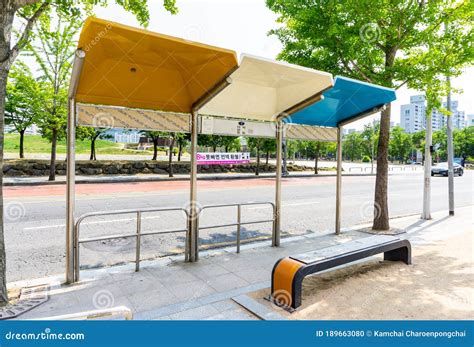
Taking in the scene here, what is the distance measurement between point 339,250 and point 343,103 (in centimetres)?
346

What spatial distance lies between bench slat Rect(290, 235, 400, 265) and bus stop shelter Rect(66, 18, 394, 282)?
200 cm

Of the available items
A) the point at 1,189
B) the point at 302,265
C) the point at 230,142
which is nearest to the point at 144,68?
the point at 1,189

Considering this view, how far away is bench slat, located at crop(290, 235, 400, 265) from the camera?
4445mm

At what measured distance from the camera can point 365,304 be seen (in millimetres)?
4188

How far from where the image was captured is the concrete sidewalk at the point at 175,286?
13.0 feet

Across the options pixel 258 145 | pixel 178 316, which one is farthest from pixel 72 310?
pixel 258 145

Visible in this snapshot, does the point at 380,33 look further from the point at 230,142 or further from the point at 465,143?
the point at 465,143

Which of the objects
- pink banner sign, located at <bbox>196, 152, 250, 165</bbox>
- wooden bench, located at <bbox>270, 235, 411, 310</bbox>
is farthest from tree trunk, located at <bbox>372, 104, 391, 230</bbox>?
pink banner sign, located at <bbox>196, 152, 250, 165</bbox>

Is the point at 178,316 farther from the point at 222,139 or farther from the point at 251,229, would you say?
the point at 222,139

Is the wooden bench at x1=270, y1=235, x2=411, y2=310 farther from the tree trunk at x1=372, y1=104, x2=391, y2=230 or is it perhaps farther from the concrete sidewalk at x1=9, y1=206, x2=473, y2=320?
the tree trunk at x1=372, y1=104, x2=391, y2=230

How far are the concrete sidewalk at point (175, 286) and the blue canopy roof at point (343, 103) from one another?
2.99 meters

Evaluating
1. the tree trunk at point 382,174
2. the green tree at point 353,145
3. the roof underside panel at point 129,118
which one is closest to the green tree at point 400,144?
the green tree at point 353,145

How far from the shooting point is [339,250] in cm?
487

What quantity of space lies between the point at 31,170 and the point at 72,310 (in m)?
20.1
